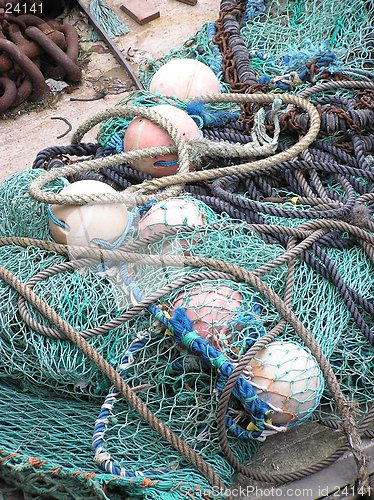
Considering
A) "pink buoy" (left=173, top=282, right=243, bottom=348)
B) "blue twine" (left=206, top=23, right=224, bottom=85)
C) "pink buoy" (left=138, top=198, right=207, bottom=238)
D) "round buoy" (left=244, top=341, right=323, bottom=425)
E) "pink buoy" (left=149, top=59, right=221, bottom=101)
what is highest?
"pink buoy" (left=149, top=59, right=221, bottom=101)

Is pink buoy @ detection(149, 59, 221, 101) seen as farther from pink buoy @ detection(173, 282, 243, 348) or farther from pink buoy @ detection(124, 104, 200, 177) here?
pink buoy @ detection(173, 282, 243, 348)

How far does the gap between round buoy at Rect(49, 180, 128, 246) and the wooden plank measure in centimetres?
297

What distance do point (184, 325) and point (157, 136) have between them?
102 cm

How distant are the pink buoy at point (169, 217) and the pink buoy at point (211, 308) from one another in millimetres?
292

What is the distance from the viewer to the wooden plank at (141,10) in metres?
5.37

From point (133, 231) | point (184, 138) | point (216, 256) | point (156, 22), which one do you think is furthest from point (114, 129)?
point (156, 22)

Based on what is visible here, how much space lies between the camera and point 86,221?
8.86 ft

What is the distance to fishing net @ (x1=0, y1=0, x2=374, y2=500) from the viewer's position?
2.37m

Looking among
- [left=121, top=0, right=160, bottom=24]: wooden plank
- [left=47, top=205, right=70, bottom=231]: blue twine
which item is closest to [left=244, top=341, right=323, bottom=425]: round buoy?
[left=47, top=205, right=70, bottom=231]: blue twine

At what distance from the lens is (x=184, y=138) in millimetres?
3137

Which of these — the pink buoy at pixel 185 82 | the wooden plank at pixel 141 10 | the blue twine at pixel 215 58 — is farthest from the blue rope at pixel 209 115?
the wooden plank at pixel 141 10

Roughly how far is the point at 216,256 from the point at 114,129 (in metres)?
1.04

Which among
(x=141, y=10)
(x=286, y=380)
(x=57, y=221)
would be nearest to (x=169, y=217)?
(x=57, y=221)

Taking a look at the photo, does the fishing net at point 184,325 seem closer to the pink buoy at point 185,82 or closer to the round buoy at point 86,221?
the round buoy at point 86,221
